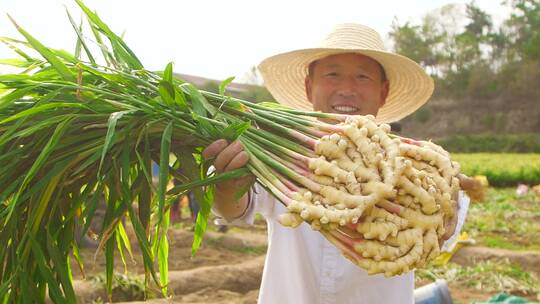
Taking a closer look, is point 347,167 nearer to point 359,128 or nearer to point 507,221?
point 359,128

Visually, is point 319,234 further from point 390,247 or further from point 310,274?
point 390,247

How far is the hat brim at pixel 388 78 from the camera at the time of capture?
2305 mm

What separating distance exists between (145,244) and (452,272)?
527cm

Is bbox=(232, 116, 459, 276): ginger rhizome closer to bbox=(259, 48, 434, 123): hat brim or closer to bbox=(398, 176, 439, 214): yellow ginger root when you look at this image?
bbox=(398, 176, 439, 214): yellow ginger root

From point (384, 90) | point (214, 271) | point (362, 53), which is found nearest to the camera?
point (362, 53)

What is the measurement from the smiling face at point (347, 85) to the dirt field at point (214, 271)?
1.63 metres

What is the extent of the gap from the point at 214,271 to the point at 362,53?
3.92 m

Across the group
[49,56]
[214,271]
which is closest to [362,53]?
[49,56]

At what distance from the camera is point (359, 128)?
144 cm

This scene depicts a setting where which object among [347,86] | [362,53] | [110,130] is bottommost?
[110,130]

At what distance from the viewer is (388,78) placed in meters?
2.42

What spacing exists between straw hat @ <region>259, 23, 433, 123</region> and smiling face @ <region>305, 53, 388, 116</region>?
4 cm

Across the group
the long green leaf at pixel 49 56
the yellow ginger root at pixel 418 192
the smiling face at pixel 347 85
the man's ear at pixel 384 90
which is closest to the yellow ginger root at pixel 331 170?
the yellow ginger root at pixel 418 192

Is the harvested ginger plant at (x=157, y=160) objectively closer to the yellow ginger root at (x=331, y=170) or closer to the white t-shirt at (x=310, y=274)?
the yellow ginger root at (x=331, y=170)
